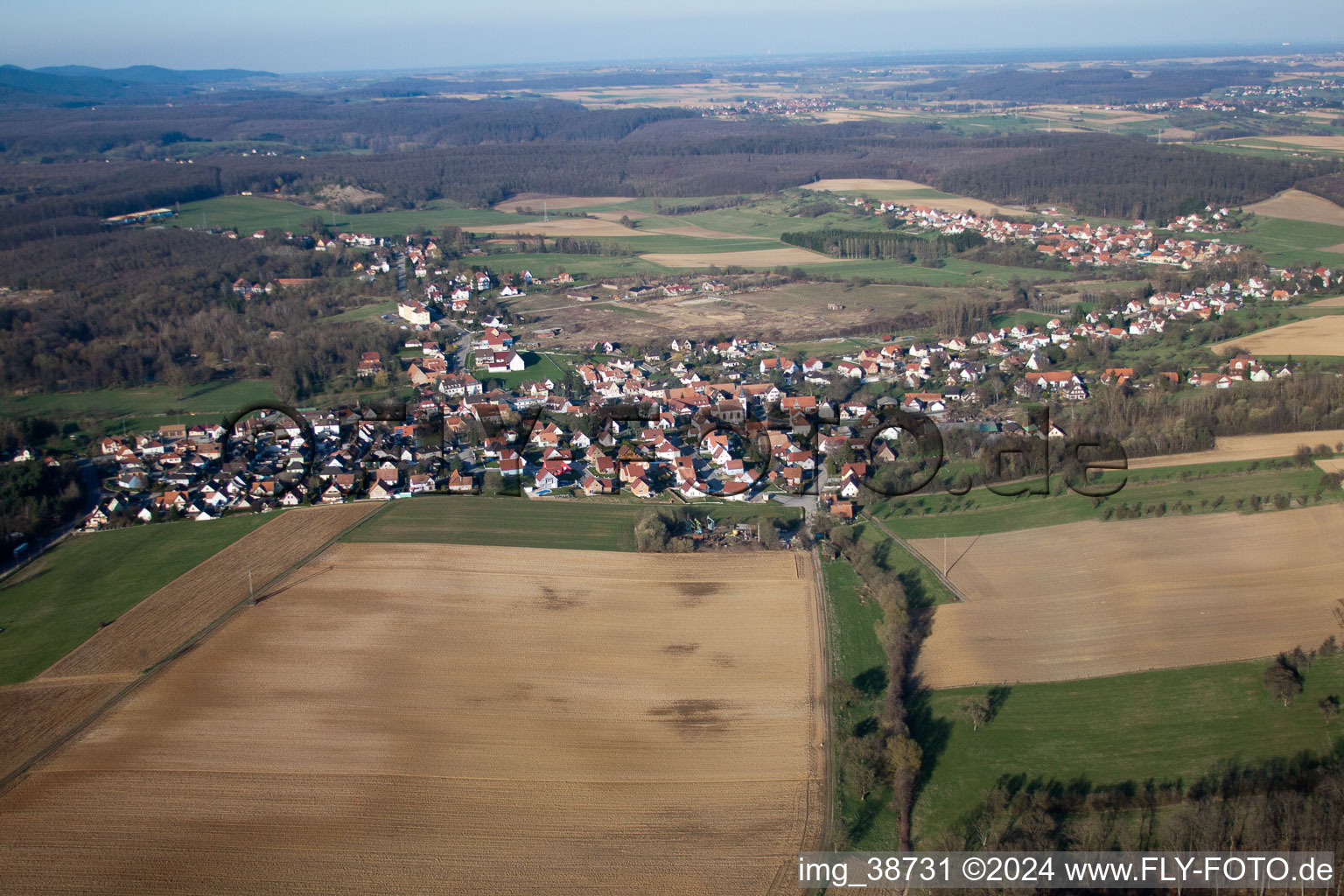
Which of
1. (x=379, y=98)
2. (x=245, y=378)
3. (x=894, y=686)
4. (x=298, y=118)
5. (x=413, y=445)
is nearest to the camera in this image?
(x=894, y=686)

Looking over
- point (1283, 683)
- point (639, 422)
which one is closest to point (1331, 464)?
point (1283, 683)

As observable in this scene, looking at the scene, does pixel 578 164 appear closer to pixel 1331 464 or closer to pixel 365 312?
pixel 365 312

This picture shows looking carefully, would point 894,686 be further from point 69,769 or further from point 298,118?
point 298,118

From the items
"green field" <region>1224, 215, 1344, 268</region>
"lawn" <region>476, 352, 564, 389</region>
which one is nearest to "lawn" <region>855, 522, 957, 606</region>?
"lawn" <region>476, 352, 564, 389</region>

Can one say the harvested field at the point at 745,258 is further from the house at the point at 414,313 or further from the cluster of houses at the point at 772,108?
the cluster of houses at the point at 772,108

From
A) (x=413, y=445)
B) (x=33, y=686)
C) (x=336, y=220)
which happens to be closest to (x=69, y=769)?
(x=33, y=686)

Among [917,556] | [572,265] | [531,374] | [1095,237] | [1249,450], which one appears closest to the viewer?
[917,556]
